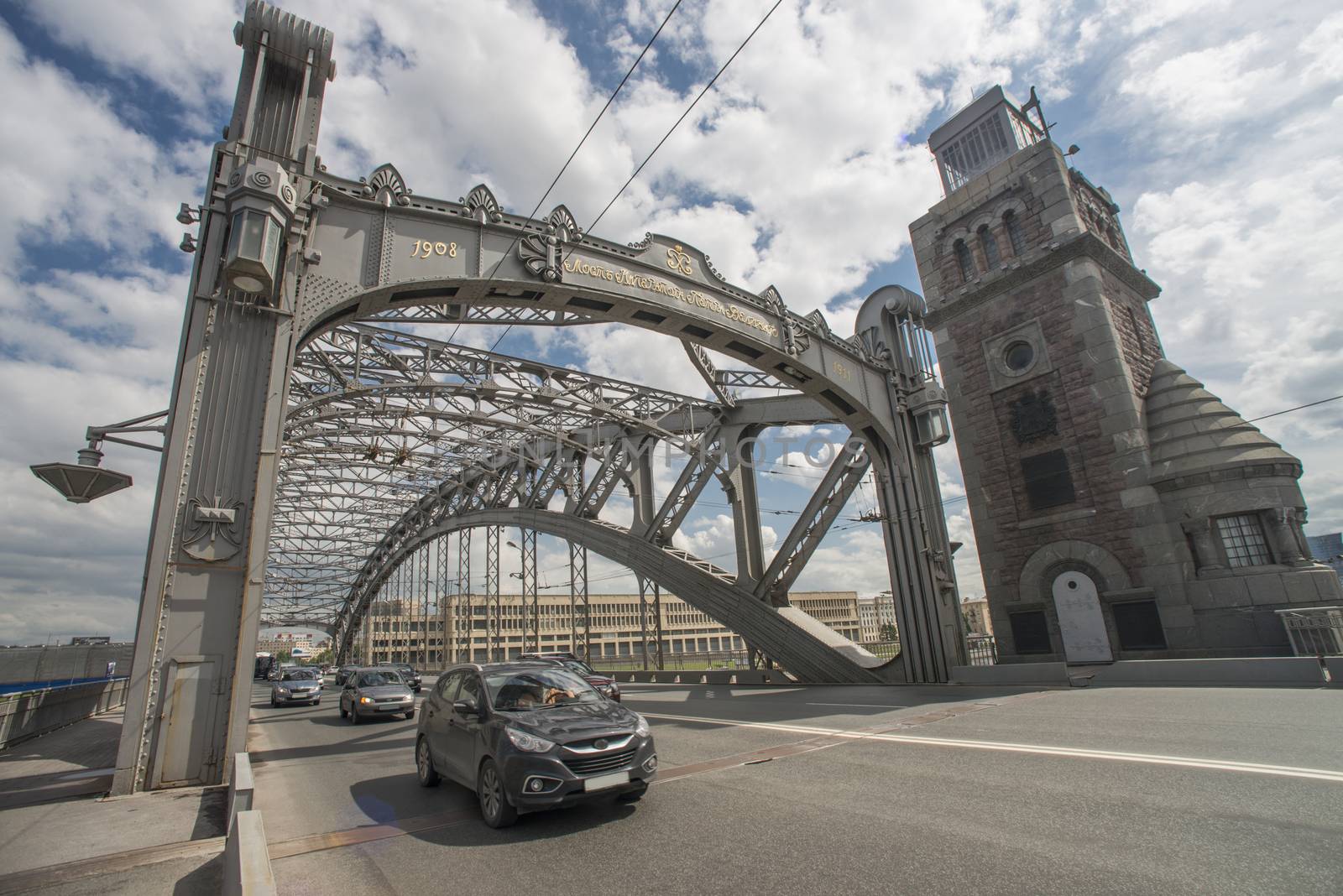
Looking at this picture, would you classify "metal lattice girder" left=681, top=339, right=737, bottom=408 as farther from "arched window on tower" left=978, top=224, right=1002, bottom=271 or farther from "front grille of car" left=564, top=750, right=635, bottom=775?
"front grille of car" left=564, top=750, right=635, bottom=775

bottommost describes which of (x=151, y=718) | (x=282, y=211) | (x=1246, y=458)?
(x=151, y=718)

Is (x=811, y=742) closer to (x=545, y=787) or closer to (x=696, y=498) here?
(x=545, y=787)

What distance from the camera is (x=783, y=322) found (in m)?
17.1

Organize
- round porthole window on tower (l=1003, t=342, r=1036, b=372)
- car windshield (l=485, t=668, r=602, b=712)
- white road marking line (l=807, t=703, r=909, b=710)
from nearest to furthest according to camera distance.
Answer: car windshield (l=485, t=668, r=602, b=712) < white road marking line (l=807, t=703, r=909, b=710) < round porthole window on tower (l=1003, t=342, r=1036, b=372)

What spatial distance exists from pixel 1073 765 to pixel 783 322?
12.6 m

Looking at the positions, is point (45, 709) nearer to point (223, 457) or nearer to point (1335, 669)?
point (223, 457)

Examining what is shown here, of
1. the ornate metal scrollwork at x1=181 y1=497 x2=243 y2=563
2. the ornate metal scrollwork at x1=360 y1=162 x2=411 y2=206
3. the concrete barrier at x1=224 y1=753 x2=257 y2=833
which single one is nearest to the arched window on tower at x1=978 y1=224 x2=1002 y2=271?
the ornate metal scrollwork at x1=360 y1=162 x2=411 y2=206

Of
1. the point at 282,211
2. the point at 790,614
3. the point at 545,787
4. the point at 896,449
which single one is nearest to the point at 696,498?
the point at 790,614

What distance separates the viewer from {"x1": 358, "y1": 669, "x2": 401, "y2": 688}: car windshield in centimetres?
1750

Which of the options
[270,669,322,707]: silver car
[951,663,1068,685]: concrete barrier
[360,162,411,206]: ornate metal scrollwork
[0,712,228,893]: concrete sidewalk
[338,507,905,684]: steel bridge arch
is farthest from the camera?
[270,669,322,707]: silver car

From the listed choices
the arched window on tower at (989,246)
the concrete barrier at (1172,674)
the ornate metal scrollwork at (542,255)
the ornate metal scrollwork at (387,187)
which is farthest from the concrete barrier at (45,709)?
the arched window on tower at (989,246)

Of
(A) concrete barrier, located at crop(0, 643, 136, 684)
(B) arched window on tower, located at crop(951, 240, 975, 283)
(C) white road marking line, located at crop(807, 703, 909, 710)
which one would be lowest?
(C) white road marking line, located at crop(807, 703, 909, 710)

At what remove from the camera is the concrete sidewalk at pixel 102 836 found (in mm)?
4875

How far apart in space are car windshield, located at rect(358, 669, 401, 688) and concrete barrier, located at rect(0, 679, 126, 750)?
528cm
